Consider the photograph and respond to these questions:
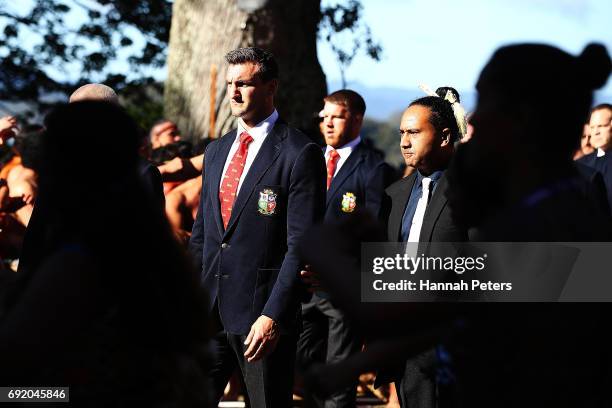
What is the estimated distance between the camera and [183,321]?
2.94 metres

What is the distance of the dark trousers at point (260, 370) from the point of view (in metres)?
5.61

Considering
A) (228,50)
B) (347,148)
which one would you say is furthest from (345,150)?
(228,50)

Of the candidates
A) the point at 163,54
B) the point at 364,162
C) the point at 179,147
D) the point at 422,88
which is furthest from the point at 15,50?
the point at 422,88

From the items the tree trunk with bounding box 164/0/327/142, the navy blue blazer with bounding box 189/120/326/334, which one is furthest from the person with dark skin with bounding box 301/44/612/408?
the tree trunk with bounding box 164/0/327/142

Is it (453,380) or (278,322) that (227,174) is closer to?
(278,322)

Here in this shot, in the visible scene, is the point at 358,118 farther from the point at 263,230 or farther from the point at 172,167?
the point at 263,230

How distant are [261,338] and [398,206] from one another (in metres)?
1.12

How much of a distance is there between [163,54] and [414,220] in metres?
16.0

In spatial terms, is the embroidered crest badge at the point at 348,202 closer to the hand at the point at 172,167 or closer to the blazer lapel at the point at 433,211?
the hand at the point at 172,167

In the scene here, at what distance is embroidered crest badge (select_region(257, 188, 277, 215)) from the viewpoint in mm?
5652

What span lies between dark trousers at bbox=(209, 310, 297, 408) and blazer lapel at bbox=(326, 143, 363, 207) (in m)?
2.74

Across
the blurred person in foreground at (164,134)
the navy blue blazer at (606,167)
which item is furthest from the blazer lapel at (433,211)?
the blurred person in foreground at (164,134)

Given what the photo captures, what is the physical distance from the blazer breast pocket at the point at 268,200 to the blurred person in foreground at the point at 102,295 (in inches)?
105

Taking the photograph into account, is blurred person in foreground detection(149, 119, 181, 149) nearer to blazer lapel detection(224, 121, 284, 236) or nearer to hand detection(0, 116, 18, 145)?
hand detection(0, 116, 18, 145)
